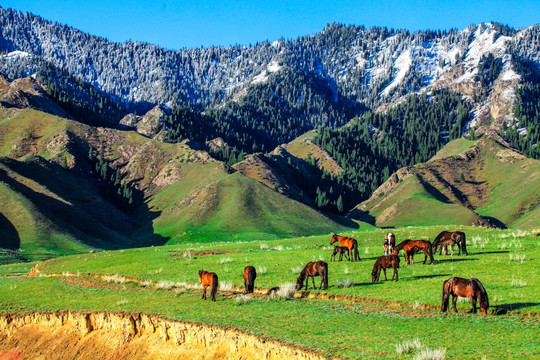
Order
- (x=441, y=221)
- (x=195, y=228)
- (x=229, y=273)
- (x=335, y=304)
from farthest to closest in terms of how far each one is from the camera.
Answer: (x=441, y=221), (x=195, y=228), (x=229, y=273), (x=335, y=304)

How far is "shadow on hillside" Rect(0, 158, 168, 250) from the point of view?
126 meters

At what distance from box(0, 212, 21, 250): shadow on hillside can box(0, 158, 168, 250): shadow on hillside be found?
8834 mm

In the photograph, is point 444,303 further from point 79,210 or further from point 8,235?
point 79,210

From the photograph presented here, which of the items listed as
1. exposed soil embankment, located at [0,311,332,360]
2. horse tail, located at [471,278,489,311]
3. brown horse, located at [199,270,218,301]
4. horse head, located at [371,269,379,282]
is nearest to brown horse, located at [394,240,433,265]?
horse head, located at [371,269,379,282]

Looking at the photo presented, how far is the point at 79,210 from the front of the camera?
138000 mm

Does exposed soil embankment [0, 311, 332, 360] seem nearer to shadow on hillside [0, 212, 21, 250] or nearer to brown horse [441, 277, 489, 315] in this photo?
brown horse [441, 277, 489, 315]

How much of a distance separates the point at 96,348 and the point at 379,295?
1524cm

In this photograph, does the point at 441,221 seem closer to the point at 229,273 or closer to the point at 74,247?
the point at 74,247

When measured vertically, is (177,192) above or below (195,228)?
above

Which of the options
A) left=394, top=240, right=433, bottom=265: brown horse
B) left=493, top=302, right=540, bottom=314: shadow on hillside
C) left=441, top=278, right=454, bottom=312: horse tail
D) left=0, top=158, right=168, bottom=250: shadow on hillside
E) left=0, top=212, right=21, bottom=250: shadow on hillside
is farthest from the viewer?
left=0, top=158, right=168, bottom=250: shadow on hillside

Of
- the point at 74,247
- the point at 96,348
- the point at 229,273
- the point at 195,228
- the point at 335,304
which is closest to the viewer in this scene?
the point at 335,304

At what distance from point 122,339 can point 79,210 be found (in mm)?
121443

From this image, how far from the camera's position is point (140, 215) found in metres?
168

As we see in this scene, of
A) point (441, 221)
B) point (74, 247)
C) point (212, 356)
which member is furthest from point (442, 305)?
point (441, 221)
